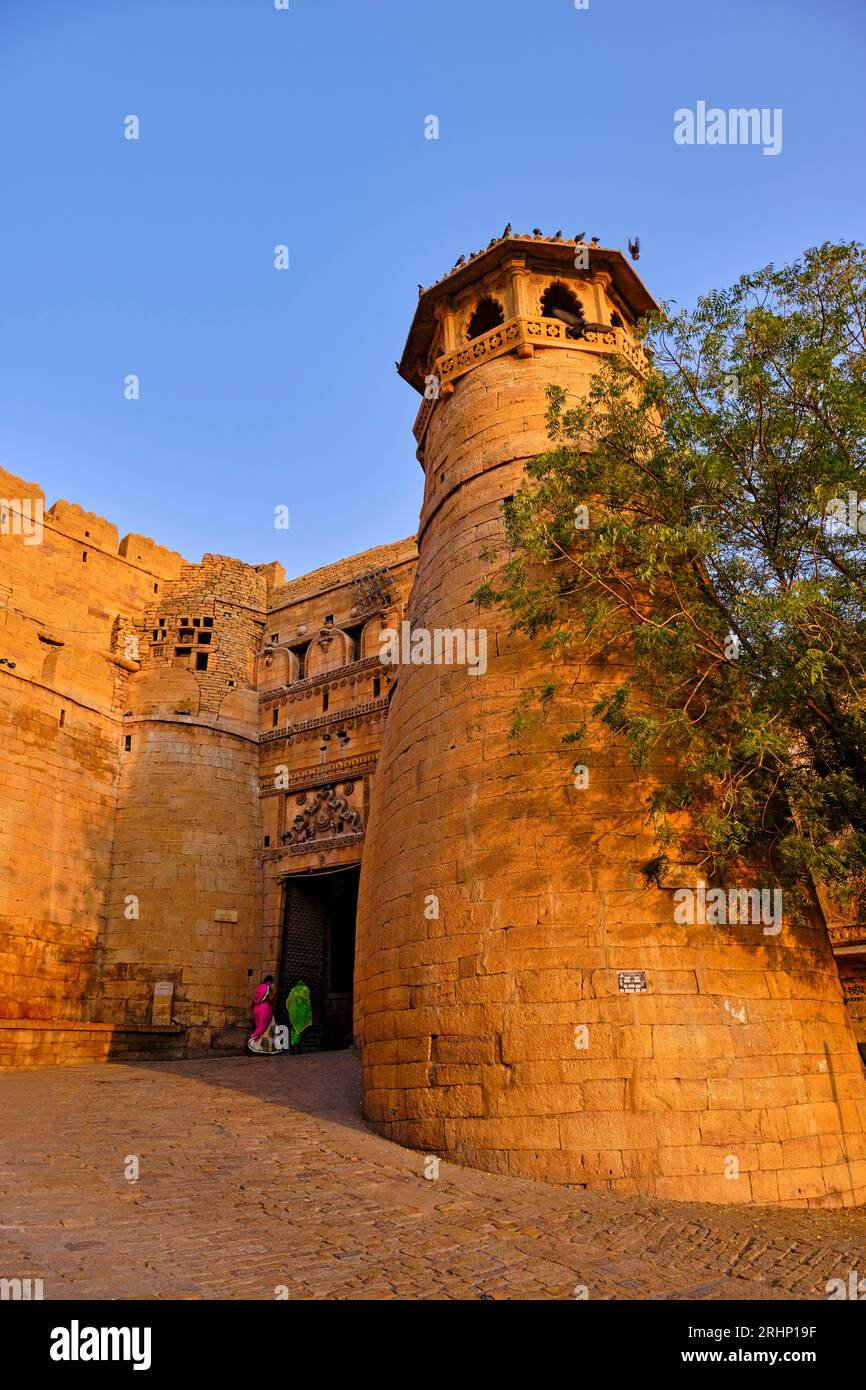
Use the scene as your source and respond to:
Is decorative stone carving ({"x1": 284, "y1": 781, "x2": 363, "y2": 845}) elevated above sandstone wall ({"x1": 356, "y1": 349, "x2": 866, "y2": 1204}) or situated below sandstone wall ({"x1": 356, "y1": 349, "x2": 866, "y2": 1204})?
above

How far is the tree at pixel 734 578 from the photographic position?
8.16 m

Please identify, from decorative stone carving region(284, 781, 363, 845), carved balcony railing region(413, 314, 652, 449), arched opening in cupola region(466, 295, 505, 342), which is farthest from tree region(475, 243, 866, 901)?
decorative stone carving region(284, 781, 363, 845)

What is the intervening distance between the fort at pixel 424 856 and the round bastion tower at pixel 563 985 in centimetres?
Answer: 3

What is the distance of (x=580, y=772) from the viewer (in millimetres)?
8641

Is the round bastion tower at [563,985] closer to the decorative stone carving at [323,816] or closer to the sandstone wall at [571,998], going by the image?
the sandstone wall at [571,998]

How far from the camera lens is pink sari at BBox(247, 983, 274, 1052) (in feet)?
54.6

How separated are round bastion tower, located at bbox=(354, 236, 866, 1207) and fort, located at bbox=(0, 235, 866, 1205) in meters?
0.03

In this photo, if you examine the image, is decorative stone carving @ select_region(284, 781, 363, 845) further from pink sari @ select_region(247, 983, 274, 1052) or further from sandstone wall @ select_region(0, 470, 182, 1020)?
sandstone wall @ select_region(0, 470, 182, 1020)

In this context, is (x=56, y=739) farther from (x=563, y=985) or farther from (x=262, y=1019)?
(x=563, y=985)

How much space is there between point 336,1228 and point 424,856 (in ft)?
12.0

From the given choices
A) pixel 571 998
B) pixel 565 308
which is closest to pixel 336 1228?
pixel 571 998

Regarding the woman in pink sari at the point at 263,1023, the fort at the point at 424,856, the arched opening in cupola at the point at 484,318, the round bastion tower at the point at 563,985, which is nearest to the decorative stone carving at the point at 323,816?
the fort at the point at 424,856
